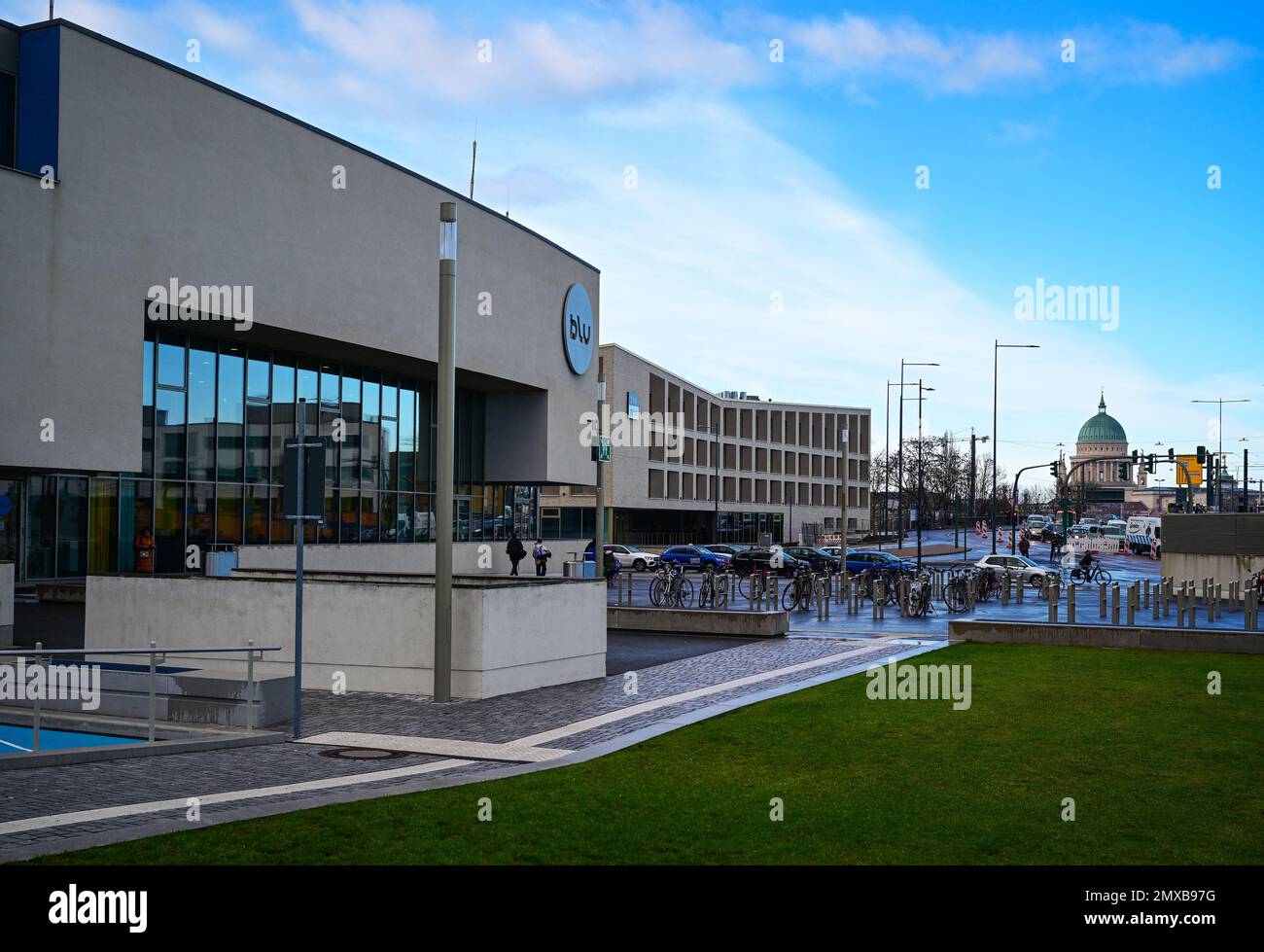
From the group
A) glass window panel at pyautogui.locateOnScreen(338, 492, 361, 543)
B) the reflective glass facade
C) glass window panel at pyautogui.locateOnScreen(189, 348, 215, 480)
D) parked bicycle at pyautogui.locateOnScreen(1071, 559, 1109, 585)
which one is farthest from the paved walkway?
parked bicycle at pyautogui.locateOnScreen(1071, 559, 1109, 585)

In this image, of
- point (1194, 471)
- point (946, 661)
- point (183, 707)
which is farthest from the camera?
point (1194, 471)

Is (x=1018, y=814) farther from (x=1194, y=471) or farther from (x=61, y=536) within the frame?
(x=1194, y=471)

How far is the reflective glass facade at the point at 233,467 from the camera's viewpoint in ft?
85.9

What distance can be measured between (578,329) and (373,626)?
28.6 m

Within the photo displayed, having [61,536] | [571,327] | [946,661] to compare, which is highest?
[571,327]

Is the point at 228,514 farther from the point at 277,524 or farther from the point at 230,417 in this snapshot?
the point at 230,417

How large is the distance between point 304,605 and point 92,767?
225 inches

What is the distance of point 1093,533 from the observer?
95000mm

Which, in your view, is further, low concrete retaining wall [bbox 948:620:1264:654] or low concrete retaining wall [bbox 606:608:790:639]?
low concrete retaining wall [bbox 606:608:790:639]

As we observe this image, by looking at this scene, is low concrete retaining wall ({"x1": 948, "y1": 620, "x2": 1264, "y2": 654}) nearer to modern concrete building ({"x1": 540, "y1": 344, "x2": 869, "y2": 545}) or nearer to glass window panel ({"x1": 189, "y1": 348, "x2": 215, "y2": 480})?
glass window panel ({"x1": 189, "y1": 348, "x2": 215, "y2": 480})

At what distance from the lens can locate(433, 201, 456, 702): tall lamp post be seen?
48.5 ft

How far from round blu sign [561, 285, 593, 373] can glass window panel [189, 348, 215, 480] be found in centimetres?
1566

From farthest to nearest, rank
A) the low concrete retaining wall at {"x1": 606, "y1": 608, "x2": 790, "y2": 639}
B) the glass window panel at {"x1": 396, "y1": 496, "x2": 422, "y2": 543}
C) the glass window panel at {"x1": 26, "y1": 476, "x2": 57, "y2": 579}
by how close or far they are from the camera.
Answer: the glass window panel at {"x1": 396, "y1": 496, "x2": 422, "y2": 543}, the glass window panel at {"x1": 26, "y1": 476, "x2": 57, "y2": 579}, the low concrete retaining wall at {"x1": 606, "y1": 608, "x2": 790, "y2": 639}
